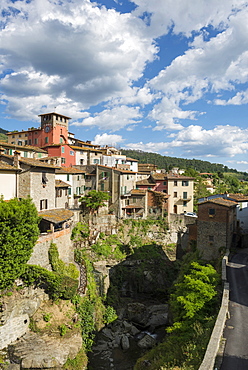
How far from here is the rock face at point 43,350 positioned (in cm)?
1927

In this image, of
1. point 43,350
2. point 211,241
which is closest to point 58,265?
point 43,350

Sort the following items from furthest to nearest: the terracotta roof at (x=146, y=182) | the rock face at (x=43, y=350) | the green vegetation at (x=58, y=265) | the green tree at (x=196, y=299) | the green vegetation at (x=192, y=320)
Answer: the terracotta roof at (x=146, y=182) → the green vegetation at (x=58, y=265) → the rock face at (x=43, y=350) → the green tree at (x=196, y=299) → the green vegetation at (x=192, y=320)

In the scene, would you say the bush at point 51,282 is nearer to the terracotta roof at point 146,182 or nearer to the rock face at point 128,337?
the rock face at point 128,337

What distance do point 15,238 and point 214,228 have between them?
22357 mm

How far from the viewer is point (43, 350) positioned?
2039cm

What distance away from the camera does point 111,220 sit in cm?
4603

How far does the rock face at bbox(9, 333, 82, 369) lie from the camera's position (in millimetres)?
19266

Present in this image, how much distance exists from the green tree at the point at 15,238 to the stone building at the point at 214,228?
19.8 meters

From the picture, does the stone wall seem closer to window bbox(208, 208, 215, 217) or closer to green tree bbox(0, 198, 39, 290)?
green tree bbox(0, 198, 39, 290)

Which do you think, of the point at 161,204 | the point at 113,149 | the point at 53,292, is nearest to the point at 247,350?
the point at 53,292

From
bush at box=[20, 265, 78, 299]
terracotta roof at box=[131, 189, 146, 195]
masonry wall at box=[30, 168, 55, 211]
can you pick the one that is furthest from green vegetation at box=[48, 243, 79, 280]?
terracotta roof at box=[131, 189, 146, 195]

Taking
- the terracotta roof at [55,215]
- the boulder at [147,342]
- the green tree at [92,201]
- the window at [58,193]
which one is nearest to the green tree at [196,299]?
the boulder at [147,342]

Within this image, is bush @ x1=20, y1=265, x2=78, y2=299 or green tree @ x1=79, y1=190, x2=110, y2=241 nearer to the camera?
bush @ x1=20, y1=265, x2=78, y2=299

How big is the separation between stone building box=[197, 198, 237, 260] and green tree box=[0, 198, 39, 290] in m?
19.8
